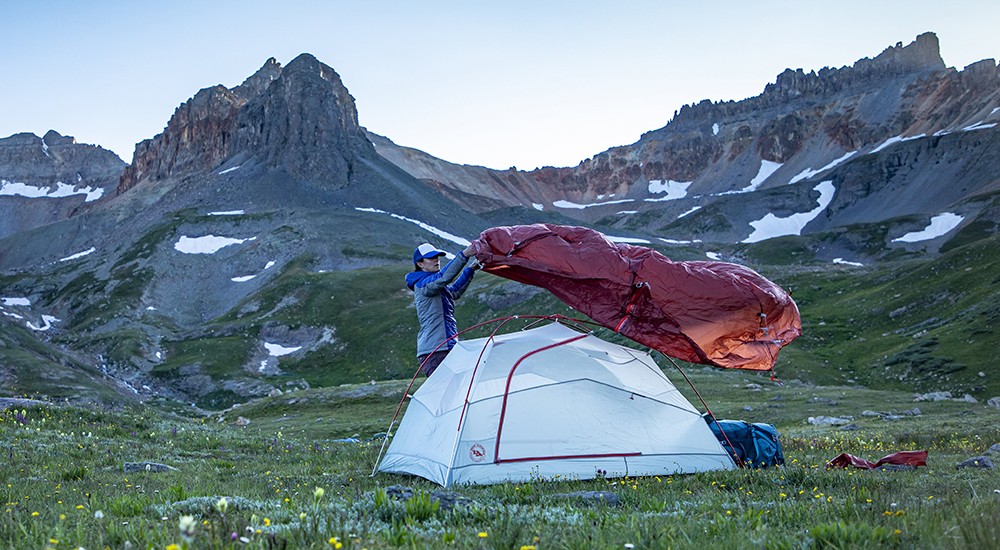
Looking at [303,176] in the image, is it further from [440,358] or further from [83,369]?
[440,358]

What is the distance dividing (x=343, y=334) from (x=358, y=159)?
97833 millimetres

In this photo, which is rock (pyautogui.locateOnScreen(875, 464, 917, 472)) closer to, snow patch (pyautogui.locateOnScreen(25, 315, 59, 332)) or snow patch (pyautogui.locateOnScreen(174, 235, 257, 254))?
snow patch (pyautogui.locateOnScreen(25, 315, 59, 332))

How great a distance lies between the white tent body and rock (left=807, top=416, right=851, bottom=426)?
13020mm

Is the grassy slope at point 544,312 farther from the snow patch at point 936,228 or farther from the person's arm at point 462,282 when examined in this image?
the snow patch at point 936,228

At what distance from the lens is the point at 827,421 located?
23.9m

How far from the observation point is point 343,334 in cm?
7906

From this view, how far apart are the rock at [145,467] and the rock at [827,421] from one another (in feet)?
66.0

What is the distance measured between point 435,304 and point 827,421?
16.5 m

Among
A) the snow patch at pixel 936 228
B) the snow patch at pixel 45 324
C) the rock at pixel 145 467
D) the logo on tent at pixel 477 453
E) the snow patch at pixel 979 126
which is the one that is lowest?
the snow patch at pixel 45 324

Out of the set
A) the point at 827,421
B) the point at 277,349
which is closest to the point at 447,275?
the point at 827,421

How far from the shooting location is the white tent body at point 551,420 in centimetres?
1141

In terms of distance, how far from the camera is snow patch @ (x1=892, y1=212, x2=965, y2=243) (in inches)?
5330

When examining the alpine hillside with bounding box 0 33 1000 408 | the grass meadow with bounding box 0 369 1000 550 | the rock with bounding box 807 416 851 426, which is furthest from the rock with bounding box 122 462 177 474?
the alpine hillside with bounding box 0 33 1000 408

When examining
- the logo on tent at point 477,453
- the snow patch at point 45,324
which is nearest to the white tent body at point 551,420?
the logo on tent at point 477,453
